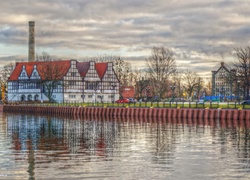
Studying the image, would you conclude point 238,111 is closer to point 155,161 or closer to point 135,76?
point 155,161

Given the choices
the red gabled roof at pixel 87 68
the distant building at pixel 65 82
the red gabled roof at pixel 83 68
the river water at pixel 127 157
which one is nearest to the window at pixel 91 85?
the distant building at pixel 65 82

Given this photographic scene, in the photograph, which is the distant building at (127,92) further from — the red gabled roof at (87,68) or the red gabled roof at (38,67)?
the red gabled roof at (38,67)

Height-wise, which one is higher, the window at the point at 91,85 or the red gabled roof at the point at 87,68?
the red gabled roof at the point at 87,68

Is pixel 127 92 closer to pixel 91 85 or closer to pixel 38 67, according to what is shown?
pixel 91 85

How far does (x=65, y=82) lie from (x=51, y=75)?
592 cm

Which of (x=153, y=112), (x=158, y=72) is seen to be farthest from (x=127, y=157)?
(x=158, y=72)

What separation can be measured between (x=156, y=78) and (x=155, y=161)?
11209 centimetres

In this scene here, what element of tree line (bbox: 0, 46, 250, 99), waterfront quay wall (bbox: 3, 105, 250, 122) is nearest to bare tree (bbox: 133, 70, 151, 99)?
tree line (bbox: 0, 46, 250, 99)

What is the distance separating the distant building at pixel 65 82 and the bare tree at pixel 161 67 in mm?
16953

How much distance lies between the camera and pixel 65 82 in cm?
15012

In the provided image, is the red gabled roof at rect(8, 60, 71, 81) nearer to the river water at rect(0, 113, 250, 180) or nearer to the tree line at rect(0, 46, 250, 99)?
the tree line at rect(0, 46, 250, 99)

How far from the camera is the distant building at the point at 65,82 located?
14891 centimetres

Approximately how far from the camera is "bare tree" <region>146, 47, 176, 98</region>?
142m

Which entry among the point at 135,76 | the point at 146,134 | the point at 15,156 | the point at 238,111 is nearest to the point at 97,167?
the point at 15,156
